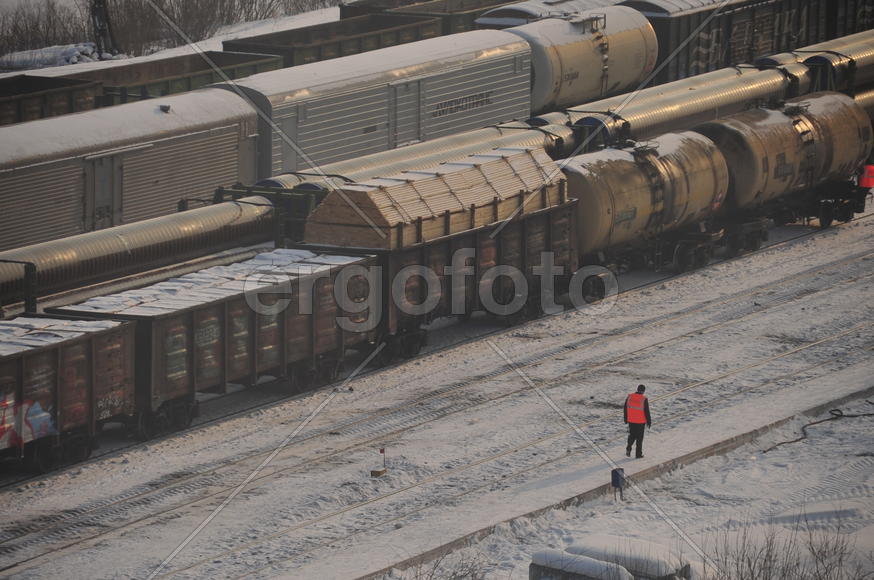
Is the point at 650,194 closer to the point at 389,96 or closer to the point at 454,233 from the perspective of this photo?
the point at 454,233

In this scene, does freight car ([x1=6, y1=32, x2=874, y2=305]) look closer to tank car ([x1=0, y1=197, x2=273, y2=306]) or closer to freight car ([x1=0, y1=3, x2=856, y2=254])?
tank car ([x1=0, y1=197, x2=273, y2=306])

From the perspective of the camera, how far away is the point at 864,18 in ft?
198

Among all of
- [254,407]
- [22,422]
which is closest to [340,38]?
[254,407]

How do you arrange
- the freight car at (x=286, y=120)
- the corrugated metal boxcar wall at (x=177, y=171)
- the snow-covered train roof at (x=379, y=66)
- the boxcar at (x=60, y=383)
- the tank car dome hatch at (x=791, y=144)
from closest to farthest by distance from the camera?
the boxcar at (x=60, y=383) → the freight car at (x=286, y=120) → the corrugated metal boxcar wall at (x=177, y=171) → the snow-covered train roof at (x=379, y=66) → the tank car dome hatch at (x=791, y=144)

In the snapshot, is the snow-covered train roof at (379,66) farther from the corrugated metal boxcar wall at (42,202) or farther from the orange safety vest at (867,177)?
the orange safety vest at (867,177)

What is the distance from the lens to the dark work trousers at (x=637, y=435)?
24.5 m

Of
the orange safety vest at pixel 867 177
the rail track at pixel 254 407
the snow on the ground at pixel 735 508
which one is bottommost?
the rail track at pixel 254 407

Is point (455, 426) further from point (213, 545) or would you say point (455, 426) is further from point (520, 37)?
point (520, 37)

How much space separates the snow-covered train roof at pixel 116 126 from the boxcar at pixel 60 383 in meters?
7.03

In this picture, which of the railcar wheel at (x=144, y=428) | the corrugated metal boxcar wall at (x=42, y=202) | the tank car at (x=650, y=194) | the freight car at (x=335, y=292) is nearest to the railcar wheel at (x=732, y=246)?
the tank car at (x=650, y=194)

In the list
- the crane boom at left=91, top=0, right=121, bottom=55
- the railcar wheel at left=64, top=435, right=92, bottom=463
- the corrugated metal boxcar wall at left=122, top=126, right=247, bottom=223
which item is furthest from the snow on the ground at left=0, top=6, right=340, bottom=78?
the railcar wheel at left=64, top=435, right=92, bottom=463

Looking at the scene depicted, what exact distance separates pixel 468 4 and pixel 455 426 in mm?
36165

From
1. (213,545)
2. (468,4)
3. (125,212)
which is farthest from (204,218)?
(468,4)

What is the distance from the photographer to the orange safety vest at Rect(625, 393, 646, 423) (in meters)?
24.3
